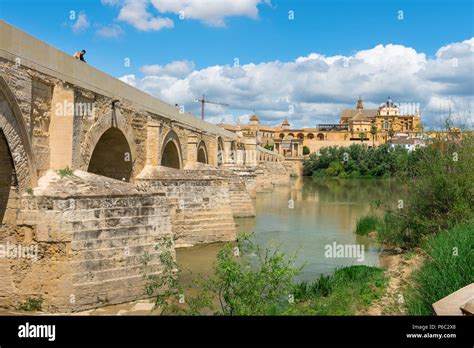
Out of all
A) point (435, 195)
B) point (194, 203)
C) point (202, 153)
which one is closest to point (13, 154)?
point (194, 203)

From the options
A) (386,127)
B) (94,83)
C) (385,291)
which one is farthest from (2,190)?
(386,127)

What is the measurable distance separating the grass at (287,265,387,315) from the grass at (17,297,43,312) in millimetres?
4104

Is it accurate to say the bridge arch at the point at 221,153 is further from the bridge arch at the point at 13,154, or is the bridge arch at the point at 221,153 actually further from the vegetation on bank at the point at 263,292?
the bridge arch at the point at 13,154

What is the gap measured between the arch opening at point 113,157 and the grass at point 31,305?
695 cm

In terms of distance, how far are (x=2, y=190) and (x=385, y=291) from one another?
6.87 metres

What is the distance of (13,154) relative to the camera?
8.98 m

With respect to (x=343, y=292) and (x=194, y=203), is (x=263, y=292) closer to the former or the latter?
(x=343, y=292)

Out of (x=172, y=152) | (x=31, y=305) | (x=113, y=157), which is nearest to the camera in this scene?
(x=31, y=305)

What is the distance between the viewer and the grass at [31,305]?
8609 mm

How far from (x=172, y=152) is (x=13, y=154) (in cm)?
1341

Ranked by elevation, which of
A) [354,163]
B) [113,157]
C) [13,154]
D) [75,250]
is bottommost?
[75,250]

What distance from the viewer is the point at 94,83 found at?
12625mm

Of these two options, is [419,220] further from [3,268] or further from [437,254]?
[3,268]

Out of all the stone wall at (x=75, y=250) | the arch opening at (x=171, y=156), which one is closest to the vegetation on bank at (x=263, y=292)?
the stone wall at (x=75, y=250)
